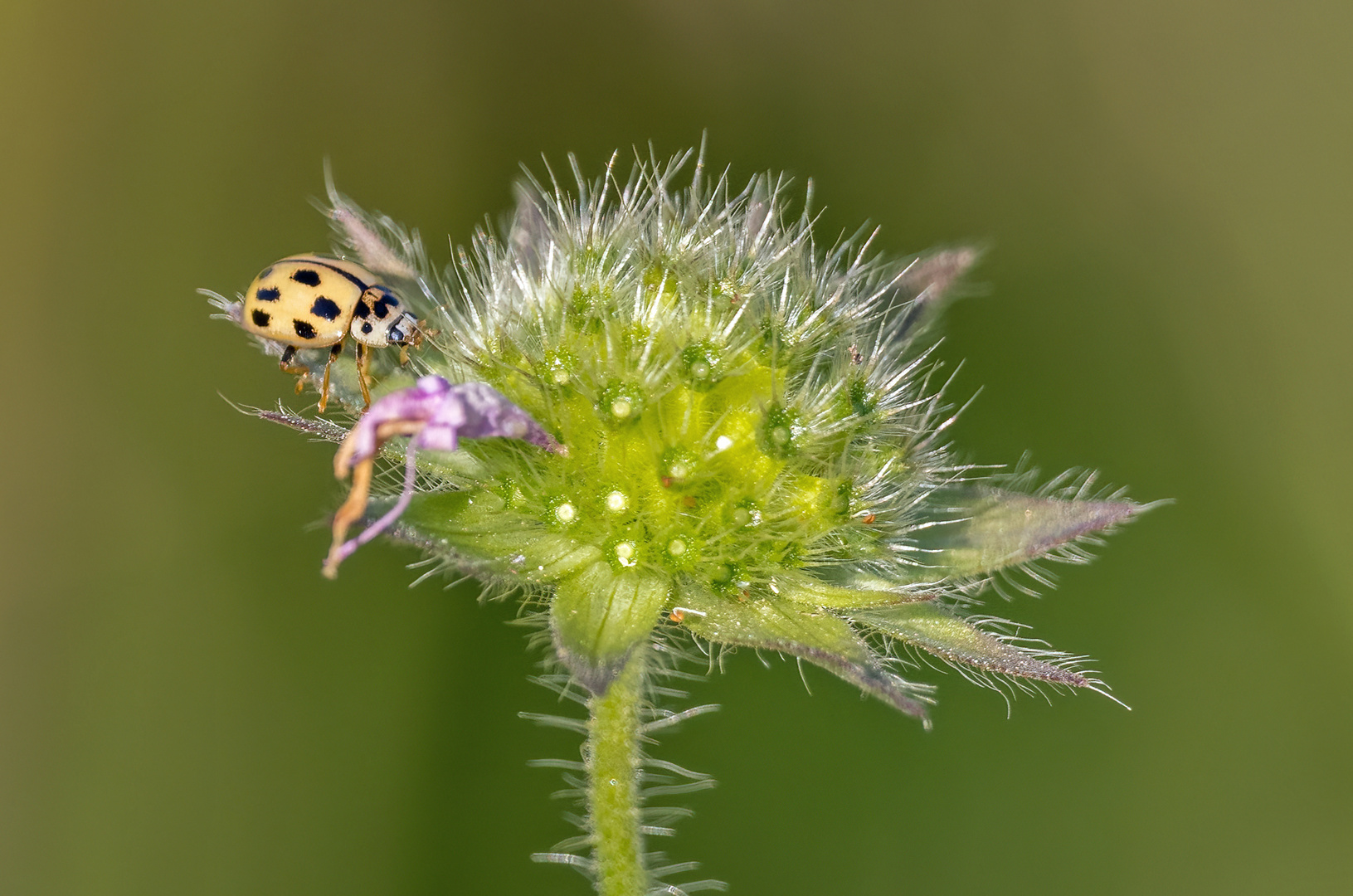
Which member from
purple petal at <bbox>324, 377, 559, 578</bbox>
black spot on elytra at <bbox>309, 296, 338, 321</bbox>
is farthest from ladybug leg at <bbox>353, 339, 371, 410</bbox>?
purple petal at <bbox>324, 377, 559, 578</bbox>

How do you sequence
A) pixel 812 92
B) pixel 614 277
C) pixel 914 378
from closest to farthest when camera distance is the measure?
pixel 614 277 → pixel 914 378 → pixel 812 92

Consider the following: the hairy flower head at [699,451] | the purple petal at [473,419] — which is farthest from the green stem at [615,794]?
the purple petal at [473,419]

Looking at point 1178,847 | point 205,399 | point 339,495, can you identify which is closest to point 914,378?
point 339,495

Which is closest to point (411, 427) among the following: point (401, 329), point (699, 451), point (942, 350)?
point (699, 451)

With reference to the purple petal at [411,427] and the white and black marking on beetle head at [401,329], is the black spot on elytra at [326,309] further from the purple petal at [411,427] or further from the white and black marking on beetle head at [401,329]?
the purple petal at [411,427]

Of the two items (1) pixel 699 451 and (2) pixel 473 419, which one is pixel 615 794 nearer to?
(1) pixel 699 451

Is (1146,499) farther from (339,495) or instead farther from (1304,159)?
(339,495)
